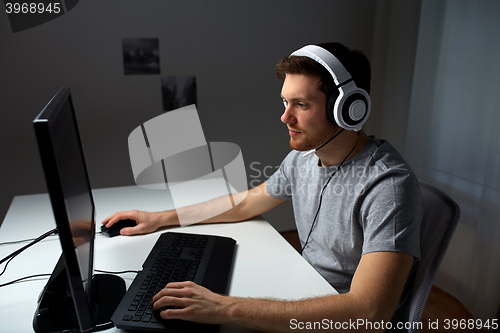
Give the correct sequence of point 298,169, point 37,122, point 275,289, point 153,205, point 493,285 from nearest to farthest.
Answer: point 37,122 < point 275,289 < point 298,169 < point 153,205 < point 493,285

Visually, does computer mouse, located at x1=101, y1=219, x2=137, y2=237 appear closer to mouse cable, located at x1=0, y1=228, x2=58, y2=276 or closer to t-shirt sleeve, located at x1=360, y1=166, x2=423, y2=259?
mouse cable, located at x1=0, y1=228, x2=58, y2=276

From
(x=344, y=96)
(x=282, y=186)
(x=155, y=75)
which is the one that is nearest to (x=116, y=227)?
(x=282, y=186)

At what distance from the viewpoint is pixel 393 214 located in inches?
35.4

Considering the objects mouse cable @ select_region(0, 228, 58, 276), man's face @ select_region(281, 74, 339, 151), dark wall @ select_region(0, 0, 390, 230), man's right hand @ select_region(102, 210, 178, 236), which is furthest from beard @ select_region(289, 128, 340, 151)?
dark wall @ select_region(0, 0, 390, 230)

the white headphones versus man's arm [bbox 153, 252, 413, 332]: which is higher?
the white headphones

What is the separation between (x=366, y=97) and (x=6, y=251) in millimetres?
1095

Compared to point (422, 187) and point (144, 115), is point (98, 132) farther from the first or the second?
→ point (422, 187)

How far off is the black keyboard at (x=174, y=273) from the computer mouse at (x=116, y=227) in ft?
0.52

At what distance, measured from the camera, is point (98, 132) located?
2.13 m

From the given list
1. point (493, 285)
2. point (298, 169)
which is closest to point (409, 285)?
point (298, 169)

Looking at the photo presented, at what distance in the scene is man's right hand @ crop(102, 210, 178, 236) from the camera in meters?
1.19

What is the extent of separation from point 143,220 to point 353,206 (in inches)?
25.6

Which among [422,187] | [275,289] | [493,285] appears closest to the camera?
[275,289]

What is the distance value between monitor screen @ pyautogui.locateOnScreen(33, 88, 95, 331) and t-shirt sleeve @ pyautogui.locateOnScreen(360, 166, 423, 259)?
0.61 metres
